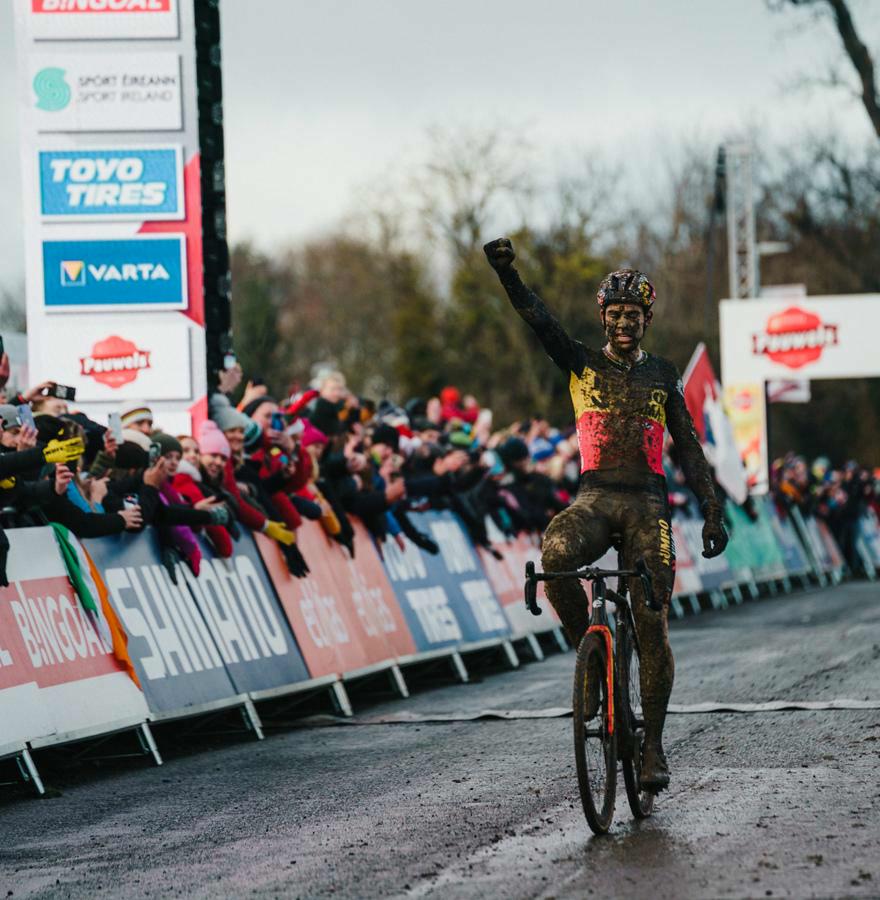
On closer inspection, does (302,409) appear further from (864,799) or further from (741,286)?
(741,286)

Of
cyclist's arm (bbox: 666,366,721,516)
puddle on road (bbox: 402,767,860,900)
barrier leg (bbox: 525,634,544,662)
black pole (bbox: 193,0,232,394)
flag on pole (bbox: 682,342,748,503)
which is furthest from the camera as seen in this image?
flag on pole (bbox: 682,342,748,503)

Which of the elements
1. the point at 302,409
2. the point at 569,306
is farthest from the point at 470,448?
the point at 569,306

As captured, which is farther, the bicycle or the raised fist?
the raised fist

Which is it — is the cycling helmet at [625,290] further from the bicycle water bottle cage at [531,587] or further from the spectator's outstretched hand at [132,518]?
the spectator's outstretched hand at [132,518]

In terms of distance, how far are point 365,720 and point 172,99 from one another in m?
5.35

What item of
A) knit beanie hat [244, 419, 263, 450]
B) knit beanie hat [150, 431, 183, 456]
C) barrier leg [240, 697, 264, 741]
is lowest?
barrier leg [240, 697, 264, 741]

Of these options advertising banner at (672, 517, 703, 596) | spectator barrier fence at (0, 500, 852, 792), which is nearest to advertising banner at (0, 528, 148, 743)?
spectator barrier fence at (0, 500, 852, 792)

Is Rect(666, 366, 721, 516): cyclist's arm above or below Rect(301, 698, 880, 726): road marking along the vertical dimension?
above

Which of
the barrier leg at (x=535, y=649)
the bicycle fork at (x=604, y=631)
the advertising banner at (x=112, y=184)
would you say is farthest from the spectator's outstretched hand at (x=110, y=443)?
the barrier leg at (x=535, y=649)

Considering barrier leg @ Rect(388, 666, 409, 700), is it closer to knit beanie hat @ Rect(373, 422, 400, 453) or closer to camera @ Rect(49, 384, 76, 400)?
knit beanie hat @ Rect(373, 422, 400, 453)

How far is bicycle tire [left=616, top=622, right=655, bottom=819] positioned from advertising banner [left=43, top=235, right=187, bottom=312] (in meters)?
7.87

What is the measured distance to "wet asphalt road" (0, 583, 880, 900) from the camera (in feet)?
21.2

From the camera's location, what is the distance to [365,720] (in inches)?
503

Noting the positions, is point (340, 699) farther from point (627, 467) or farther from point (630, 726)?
point (630, 726)
